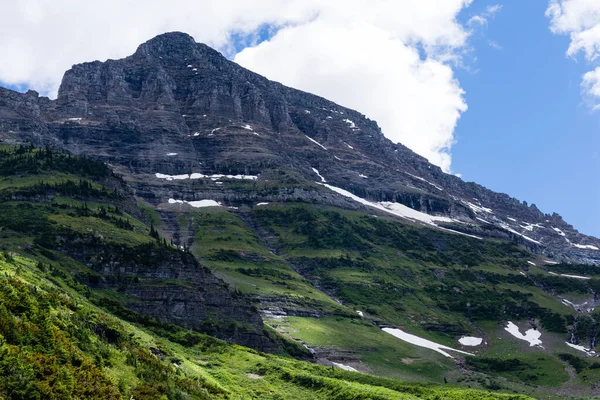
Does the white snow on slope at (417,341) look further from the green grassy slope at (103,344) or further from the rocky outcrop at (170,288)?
the rocky outcrop at (170,288)

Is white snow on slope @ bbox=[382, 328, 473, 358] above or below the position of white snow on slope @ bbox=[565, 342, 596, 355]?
below

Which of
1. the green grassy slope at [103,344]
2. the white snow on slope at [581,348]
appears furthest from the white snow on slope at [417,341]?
the green grassy slope at [103,344]

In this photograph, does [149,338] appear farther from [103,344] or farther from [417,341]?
[417,341]

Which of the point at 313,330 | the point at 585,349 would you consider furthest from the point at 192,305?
the point at 585,349

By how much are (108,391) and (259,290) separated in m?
158

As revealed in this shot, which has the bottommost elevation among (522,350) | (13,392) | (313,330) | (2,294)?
(13,392)

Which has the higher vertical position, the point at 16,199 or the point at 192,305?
the point at 16,199

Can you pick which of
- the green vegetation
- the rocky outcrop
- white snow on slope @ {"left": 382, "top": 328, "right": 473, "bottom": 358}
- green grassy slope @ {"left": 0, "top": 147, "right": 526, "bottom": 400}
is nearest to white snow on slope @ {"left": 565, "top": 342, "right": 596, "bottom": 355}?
the green vegetation

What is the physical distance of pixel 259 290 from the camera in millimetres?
188875

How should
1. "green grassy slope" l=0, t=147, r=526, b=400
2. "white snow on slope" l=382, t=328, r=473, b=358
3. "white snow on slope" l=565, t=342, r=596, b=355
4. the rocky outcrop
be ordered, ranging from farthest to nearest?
"white snow on slope" l=565, t=342, r=596, b=355, "white snow on slope" l=382, t=328, r=473, b=358, the rocky outcrop, "green grassy slope" l=0, t=147, r=526, b=400

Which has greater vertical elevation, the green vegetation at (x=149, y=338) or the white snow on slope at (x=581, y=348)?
the white snow on slope at (x=581, y=348)

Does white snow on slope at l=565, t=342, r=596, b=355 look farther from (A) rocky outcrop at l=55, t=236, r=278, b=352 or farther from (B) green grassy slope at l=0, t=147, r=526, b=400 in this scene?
(A) rocky outcrop at l=55, t=236, r=278, b=352

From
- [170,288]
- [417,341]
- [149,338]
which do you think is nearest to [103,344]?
[149,338]

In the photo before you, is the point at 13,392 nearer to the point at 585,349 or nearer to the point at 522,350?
the point at 522,350
